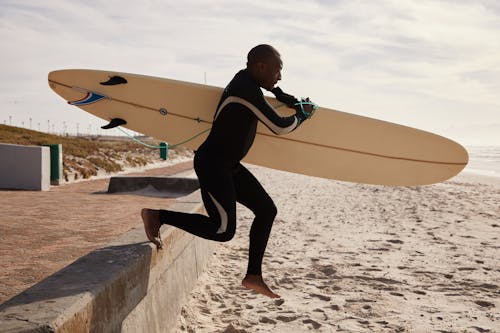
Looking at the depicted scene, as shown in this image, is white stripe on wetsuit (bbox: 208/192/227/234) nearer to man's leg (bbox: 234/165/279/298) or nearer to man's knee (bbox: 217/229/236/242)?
man's knee (bbox: 217/229/236/242)

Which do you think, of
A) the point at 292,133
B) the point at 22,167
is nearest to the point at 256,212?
the point at 292,133

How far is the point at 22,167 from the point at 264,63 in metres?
10.1

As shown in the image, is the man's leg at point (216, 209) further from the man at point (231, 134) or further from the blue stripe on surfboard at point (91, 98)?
the blue stripe on surfboard at point (91, 98)

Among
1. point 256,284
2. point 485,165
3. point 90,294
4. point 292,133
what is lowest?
point 485,165

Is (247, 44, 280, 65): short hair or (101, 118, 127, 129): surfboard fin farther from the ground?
(247, 44, 280, 65): short hair

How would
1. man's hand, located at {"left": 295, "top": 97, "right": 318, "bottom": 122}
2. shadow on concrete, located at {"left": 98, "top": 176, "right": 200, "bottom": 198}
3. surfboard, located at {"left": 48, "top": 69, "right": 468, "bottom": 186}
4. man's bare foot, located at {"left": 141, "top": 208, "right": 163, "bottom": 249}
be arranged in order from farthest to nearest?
1. shadow on concrete, located at {"left": 98, "top": 176, "right": 200, "bottom": 198}
2. surfboard, located at {"left": 48, "top": 69, "right": 468, "bottom": 186}
3. man's hand, located at {"left": 295, "top": 97, "right": 318, "bottom": 122}
4. man's bare foot, located at {"left": 141, "top": 208, "right": 163, "bottom": 249}

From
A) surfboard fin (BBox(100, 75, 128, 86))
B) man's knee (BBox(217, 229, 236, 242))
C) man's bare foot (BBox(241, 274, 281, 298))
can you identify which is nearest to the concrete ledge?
man's knee (BBox(217, 229, 236, 242))

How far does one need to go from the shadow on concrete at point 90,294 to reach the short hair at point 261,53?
4.72ft

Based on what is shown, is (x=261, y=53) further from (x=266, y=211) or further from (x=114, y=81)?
(x=114, y=81)

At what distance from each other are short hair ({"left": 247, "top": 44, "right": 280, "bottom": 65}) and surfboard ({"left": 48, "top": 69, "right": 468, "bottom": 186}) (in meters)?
1.22

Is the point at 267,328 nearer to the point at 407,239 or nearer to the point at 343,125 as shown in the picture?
the point at 343,125

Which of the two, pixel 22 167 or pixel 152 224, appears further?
pixel 22 167

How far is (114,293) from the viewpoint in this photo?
243 cm

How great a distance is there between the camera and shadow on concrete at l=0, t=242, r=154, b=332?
6.14 feet
